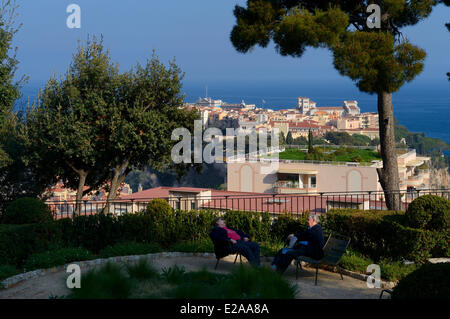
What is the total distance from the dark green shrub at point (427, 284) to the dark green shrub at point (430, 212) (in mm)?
3196

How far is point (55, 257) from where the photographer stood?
8.19 m

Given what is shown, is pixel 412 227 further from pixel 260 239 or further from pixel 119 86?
pixel 119 86

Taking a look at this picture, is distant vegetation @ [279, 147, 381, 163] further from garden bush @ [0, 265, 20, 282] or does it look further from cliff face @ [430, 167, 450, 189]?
garden bush @ [0, 265, 20, 282]

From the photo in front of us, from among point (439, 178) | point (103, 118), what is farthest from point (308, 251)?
point (439, 178)

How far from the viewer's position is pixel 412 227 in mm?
8250

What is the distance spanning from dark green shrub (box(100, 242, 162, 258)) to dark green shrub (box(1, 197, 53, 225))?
1.35 m

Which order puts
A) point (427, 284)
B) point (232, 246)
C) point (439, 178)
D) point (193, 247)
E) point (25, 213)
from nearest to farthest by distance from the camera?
point (427, 284) < point (232, 246) < point (25, 213) < point (193, 247) < point (439, 178)

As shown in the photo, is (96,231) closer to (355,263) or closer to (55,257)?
(55,257)

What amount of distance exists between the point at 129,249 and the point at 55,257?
1.29 meters

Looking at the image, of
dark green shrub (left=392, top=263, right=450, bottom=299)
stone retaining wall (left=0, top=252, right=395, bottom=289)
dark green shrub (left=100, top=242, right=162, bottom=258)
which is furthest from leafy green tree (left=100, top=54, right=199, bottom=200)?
dark green shrub (left=392, top=263, right=450, bottom=299)

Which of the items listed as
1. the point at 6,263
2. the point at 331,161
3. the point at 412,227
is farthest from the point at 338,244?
the point at 331,161

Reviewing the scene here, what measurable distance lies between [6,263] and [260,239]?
456cm

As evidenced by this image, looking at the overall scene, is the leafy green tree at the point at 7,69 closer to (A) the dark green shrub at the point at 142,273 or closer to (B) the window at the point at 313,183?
(A) the dark green shrub at the point at 142,273

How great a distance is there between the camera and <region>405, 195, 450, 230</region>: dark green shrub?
8109mm
